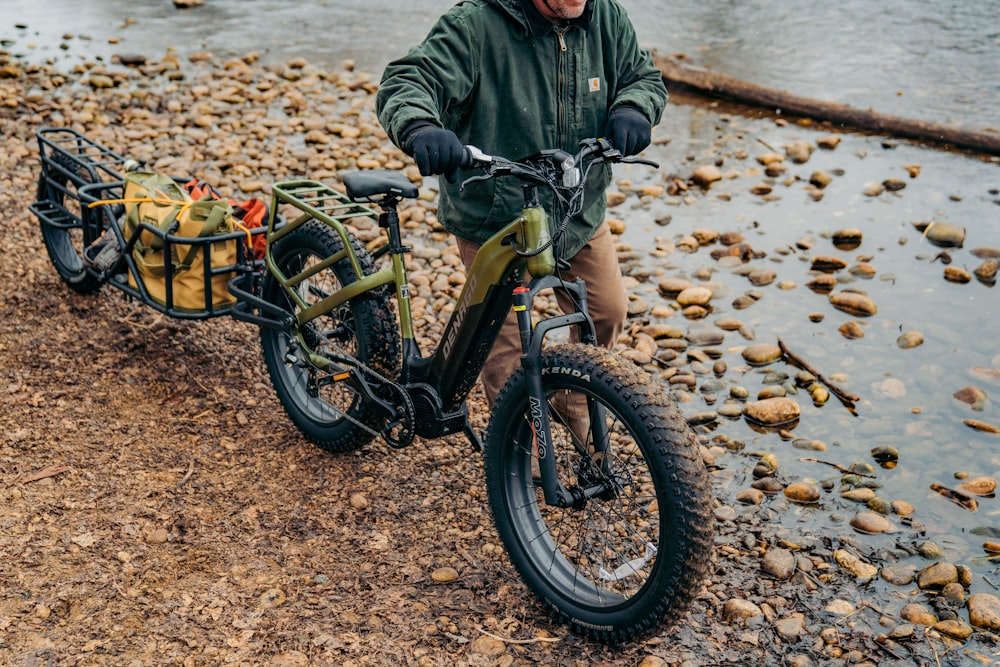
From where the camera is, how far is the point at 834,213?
7074 millimetres

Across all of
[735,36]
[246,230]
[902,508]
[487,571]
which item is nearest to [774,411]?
[902,508]

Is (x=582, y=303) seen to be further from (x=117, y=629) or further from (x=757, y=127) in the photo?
(x=757, y=127)

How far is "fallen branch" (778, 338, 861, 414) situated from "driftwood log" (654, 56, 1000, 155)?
380cm

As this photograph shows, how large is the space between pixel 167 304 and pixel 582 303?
2363mm

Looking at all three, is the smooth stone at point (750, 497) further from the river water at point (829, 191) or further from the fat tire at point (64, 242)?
the fat tire at point (64, 242)

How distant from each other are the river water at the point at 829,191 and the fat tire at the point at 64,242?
3.35 meters

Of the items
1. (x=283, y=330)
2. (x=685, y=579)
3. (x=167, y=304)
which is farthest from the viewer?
(x=167, y=304)

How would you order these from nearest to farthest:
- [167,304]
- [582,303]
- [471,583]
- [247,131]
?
1. [582,303]
2. [471,583]
3. [167,304]
4. [247,131]

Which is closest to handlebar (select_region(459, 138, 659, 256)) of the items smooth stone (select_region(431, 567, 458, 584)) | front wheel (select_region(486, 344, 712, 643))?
front wheel (select_region(486, 344, 712, 643))

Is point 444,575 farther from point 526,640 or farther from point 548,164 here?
point 548,164

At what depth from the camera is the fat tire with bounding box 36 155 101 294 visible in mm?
5727

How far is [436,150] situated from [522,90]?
2.15 feet

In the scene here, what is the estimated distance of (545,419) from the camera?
3.32 metres

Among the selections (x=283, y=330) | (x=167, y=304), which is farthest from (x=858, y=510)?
(x=167, y=304)
